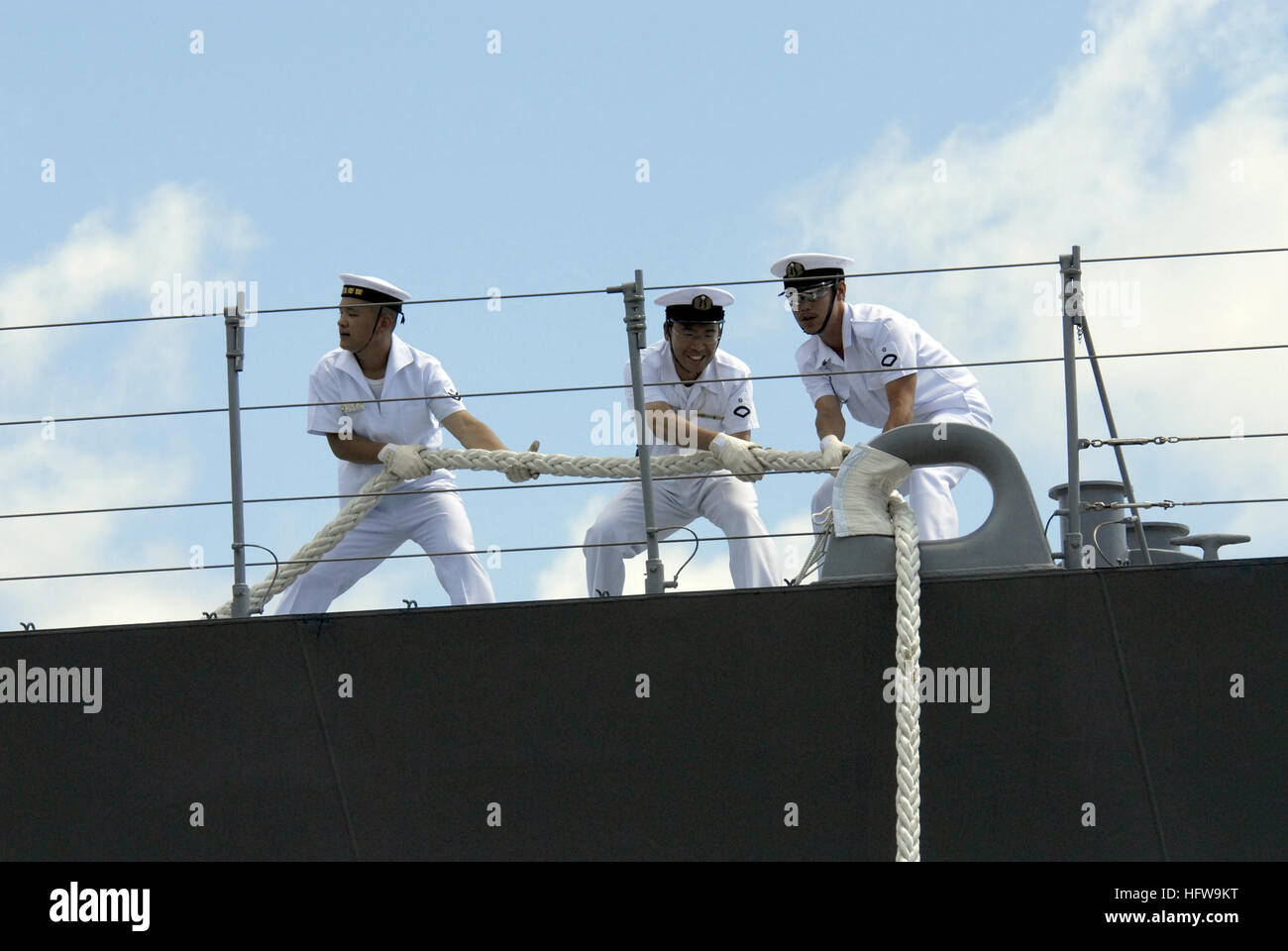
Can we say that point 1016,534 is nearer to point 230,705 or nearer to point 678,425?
point 678,425

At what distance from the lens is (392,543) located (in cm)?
561

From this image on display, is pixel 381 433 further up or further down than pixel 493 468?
further up

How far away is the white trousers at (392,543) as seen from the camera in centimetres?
546

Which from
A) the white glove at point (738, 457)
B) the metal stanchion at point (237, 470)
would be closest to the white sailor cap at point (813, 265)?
the white glove at point (738, 457)

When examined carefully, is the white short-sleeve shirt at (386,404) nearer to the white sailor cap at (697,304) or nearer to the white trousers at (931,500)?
the white sailor cap at (697,304)

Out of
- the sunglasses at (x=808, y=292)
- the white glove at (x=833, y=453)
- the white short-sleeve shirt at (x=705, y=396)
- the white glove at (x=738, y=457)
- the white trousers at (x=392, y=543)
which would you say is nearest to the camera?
the white glove at (x=833, y=453)

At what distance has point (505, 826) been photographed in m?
4.41

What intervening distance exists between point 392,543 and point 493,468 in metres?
0.71

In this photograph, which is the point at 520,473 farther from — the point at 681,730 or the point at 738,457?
the point at 681,730

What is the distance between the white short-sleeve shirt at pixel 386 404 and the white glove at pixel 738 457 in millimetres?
1106

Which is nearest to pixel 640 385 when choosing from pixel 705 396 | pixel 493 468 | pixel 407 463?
pixel 493 468

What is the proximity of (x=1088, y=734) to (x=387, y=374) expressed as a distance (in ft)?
8.92
